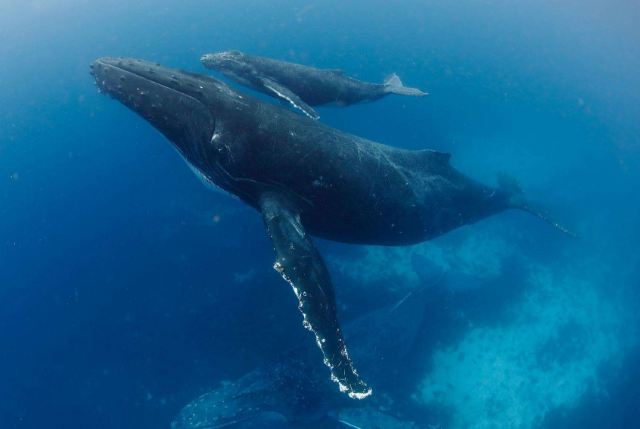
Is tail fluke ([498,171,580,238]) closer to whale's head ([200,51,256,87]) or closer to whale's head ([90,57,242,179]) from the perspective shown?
whale's head ([200,51,256,87])

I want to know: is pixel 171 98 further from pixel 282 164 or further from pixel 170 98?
pixel 282 164

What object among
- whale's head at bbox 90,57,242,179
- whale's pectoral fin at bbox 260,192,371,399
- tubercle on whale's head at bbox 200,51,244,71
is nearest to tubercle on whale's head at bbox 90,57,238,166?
whale's head at bbox 90,57,242,179

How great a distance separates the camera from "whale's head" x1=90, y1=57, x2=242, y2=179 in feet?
19.5

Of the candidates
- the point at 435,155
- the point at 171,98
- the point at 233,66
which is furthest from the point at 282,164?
the point at 233,66

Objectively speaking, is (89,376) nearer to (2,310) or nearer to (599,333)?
(2,310)

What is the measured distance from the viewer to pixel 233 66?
10.5 meters

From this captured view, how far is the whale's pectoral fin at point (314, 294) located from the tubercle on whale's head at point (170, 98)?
227cm

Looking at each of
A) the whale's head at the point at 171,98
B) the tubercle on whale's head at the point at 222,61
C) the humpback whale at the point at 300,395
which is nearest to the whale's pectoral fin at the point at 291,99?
the tubercle on whale's head at the point at 222,61

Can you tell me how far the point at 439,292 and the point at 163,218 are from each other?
52.2 feet

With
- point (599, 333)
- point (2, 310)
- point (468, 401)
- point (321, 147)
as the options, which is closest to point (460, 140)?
point (599, 333)

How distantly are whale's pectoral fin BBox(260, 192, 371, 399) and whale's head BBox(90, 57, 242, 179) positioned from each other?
2.21 metres

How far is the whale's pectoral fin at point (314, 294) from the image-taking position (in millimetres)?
4867

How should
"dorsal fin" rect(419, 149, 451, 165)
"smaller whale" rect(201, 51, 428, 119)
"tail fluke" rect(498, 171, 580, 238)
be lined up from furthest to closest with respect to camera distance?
"tail fluke" rect(498, 171, 580, 238)
"smaller whale" rect(201, 51, 428, 119)
"dorsal fin" rect(419, 149, 451, 165)

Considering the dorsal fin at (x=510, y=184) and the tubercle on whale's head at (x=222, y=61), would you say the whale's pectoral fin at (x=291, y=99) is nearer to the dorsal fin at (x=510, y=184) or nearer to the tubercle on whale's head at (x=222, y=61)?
the tubercle on whale's head at (x=222, y=61)
